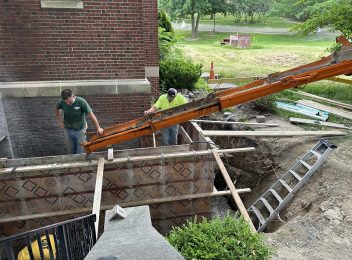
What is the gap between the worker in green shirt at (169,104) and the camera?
23.9 ft

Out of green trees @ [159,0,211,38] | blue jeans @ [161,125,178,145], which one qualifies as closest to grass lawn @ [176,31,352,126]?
blue jeans @ [161,125,178,145]

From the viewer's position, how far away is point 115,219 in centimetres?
279

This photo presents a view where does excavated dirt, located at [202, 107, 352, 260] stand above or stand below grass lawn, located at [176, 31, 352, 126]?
below

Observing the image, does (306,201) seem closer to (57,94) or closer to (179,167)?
(179,167)

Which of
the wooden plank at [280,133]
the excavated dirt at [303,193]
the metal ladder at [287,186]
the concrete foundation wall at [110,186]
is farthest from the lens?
the wooden plank at [280,133]

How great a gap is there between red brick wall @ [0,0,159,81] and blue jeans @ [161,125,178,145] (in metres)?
1.74

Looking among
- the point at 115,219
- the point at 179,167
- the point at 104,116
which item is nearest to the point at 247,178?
the point at 179,167

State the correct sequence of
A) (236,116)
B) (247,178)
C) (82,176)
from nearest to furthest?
(82,176) < (247,178) < (236,116)

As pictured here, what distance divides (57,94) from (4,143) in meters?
1.78

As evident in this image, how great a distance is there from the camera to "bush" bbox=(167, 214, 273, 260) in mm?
3641

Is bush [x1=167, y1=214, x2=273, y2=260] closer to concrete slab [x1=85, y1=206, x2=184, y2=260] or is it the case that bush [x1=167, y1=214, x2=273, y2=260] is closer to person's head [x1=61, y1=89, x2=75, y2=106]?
concrete slab [x1=85, y1=206, x2=184, y2=260]

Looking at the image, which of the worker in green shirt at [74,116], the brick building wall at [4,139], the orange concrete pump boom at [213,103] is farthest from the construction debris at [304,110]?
the brick building wall at [4,139]

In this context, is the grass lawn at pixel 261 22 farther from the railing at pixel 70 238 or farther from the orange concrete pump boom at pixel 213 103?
the railing at pixel 70 238

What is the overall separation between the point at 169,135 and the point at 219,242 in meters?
4.26
